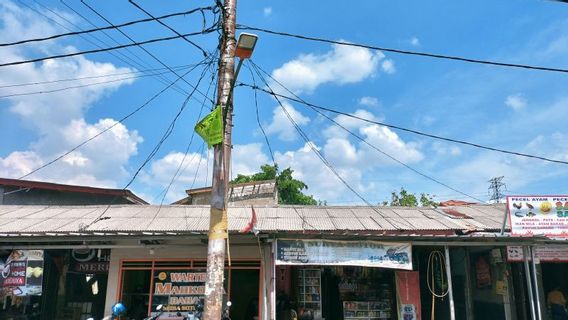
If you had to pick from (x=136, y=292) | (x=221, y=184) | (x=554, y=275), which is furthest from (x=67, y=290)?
(x=554, y=275)

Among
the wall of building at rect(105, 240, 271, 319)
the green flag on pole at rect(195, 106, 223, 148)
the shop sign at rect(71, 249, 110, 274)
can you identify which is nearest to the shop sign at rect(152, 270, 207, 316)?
the wall of building at rect(105, 240, 271, 319)

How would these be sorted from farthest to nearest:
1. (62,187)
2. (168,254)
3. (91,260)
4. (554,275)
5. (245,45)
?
(62,187), (554,275), (91,260), (168,254), (245,45)

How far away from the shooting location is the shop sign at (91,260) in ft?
38.2

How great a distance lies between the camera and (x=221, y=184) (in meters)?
6.34

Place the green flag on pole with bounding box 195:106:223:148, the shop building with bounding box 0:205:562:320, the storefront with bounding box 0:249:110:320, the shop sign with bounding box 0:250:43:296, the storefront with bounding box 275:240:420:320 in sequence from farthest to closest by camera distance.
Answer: the storefront with bounding box 0:249:110:320, the storefront with bounding box 275:240:420:320, the shop building with bounding box 0:205:562:320, the shop sign with bounding box 0:250:43:296, the green flag on pole with bounding box 195:106:223:148

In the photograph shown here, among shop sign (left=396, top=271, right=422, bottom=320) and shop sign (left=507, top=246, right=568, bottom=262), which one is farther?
shop sign (left=396, top=271, right=422, bottom=320)

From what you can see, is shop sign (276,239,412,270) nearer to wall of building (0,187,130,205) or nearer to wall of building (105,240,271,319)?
wall of building (105,240,271,319)

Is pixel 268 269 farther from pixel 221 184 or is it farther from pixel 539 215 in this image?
pixel 539 215

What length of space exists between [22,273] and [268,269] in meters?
5.53

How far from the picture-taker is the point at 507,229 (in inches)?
419

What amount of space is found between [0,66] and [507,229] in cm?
1106

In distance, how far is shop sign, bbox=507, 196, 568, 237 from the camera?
9406mm

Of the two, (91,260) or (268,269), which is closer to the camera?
(268,269)

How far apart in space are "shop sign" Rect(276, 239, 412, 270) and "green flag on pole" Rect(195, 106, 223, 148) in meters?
3.26
